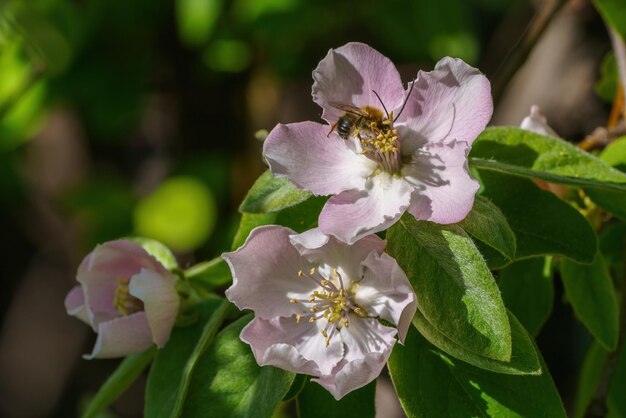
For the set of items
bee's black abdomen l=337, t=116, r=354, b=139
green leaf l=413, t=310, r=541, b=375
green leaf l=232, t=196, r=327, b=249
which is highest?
bee's black abdomen l=337, t=116, r=354, b=139

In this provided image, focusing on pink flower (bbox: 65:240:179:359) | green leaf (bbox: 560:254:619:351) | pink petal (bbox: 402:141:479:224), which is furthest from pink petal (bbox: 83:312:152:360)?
green leaf (bbox: 560:254:619:351)

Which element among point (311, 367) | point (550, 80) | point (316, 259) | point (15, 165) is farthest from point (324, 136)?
point (15, 165)

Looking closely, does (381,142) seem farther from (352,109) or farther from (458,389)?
(458,389)

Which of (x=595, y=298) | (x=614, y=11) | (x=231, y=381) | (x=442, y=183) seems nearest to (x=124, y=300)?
(x=231, y=381)

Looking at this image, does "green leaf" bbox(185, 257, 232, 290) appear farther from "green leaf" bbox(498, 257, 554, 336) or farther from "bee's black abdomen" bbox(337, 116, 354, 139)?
"green leaf" bbox(498, 257, 554, 336)

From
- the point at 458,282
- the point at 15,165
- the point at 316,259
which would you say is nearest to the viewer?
the point at 458,282

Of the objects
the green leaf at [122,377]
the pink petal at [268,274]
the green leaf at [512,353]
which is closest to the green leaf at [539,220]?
the green leaf at [512,353]

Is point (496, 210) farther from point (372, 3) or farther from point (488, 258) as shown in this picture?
point (372, 3)

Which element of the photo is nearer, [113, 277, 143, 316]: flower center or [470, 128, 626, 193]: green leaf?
[470, 128, 626, 193]: green leaf
